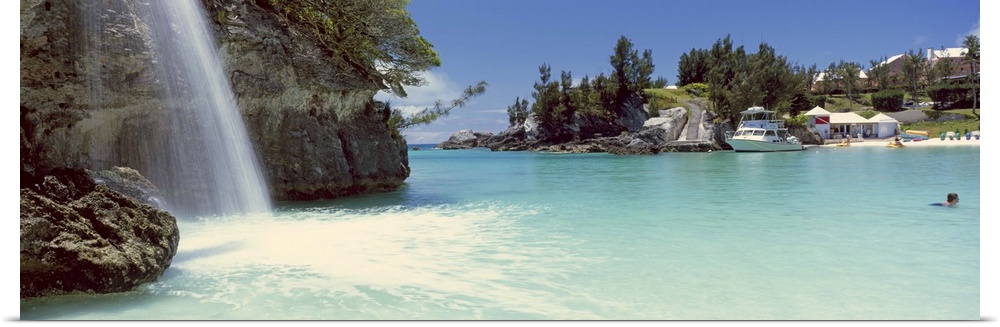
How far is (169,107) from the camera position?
8562 millimetres

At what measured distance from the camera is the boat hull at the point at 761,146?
1610 inches

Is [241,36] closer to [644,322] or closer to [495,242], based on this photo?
[495,242]

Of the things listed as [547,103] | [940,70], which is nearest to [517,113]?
[547,103]

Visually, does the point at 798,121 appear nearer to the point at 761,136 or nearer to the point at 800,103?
the point at 800,103

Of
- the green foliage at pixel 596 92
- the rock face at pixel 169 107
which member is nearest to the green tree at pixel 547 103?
the green foliage at pixel 596 92

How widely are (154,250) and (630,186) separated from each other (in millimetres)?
12226

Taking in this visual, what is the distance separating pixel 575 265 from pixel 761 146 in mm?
39436

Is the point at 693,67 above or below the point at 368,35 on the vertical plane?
above

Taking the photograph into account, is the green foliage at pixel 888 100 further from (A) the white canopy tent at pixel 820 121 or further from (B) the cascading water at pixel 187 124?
(B) the cascading water at pixel 187 124

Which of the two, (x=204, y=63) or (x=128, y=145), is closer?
(x=128, y=145)

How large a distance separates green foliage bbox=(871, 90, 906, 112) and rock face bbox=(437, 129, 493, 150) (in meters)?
41.8

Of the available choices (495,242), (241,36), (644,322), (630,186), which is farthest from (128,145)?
(630,186)

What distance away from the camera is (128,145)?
8328mm

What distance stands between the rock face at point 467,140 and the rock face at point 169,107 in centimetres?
5986
